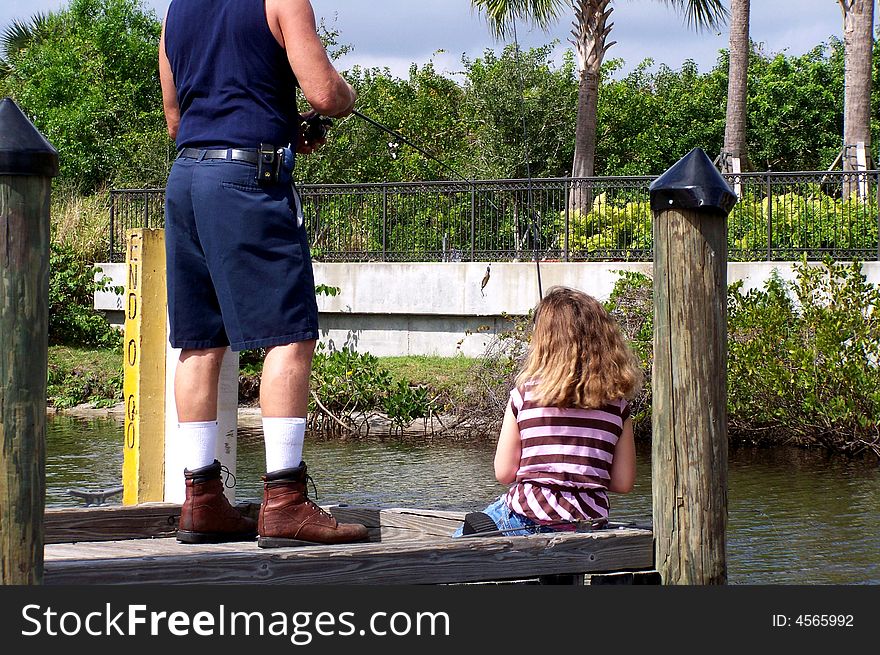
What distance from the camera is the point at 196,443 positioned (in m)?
4.16

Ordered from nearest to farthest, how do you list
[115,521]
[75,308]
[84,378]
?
1. [115,521]
2. [84,378]
3. [75,308]

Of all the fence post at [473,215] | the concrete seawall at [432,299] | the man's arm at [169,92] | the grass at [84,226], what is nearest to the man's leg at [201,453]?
the man's arm at [169,92]

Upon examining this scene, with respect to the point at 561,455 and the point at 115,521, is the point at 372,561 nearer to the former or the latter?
the point at 561,455

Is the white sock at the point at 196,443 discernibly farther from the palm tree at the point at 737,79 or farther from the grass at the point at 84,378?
the palm tree at the point at 737,79

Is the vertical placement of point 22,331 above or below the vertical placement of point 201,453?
above

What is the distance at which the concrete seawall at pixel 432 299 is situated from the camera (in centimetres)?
1573

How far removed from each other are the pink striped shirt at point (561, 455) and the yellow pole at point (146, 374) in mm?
2277

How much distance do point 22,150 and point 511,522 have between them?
2131 millimetres

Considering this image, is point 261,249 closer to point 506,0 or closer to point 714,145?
point 506,0

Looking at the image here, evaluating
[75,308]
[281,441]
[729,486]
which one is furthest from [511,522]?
[75,308]

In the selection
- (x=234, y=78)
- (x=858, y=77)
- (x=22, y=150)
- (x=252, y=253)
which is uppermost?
(x=858, y=77)

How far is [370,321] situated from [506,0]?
673 centimetres

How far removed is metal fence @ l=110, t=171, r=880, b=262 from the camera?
51.6ft

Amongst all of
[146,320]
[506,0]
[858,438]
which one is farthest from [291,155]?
[506,0]
